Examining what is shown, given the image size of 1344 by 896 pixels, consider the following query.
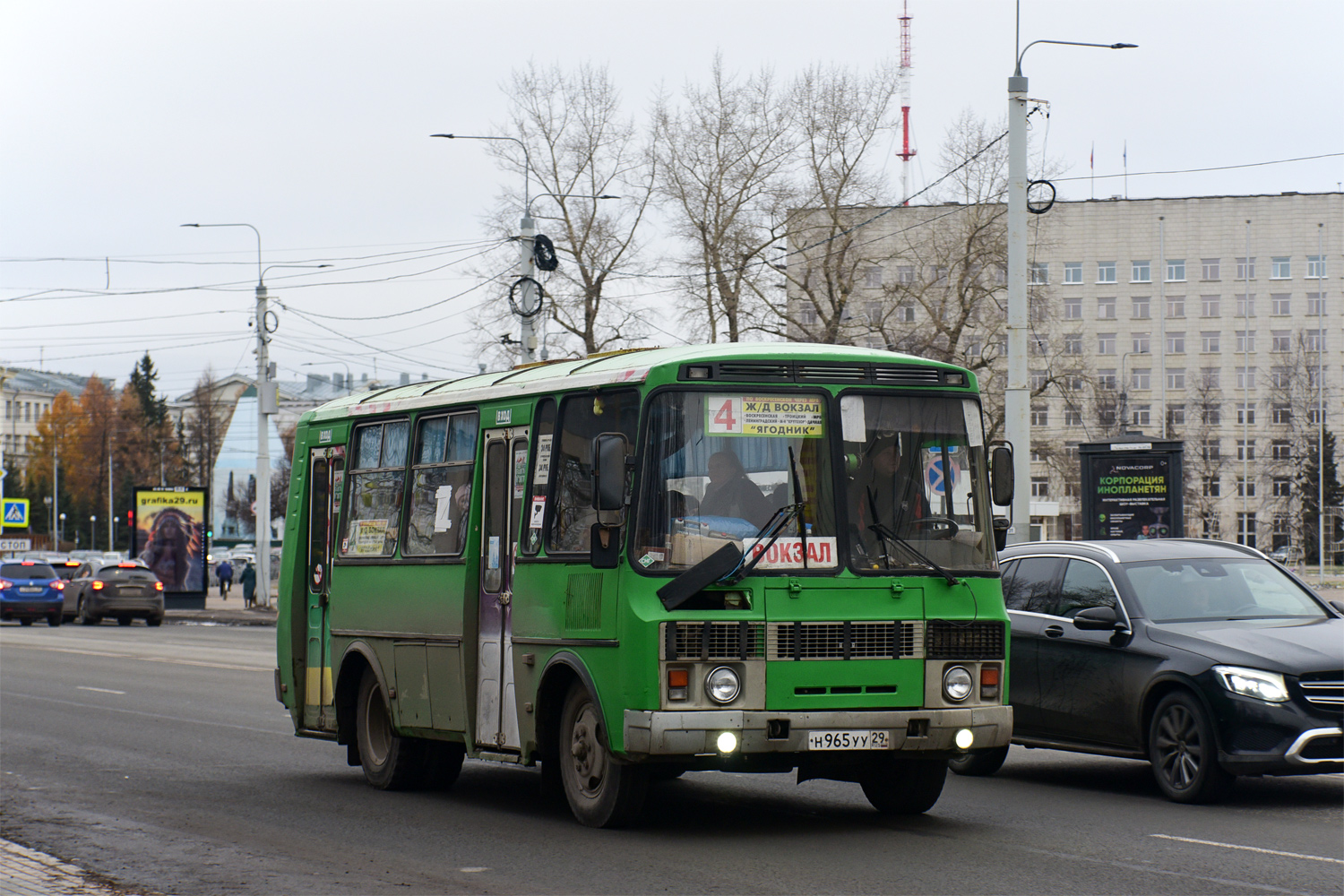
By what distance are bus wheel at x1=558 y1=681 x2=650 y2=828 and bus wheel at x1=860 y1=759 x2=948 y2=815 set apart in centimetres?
155

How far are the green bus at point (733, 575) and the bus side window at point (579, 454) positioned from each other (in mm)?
17

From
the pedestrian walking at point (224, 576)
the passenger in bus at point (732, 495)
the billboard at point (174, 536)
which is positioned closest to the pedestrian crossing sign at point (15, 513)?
the billboard at point (174, 536)

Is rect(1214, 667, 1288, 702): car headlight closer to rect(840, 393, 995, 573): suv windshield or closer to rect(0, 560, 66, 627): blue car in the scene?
rect(840, 393, 995, 573): suv windshield

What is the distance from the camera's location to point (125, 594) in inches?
1674

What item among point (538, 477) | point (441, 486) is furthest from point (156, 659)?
point (538, 477)

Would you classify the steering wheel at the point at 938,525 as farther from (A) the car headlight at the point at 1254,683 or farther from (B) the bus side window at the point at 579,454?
(A) the car headlight at the point at 1254,683

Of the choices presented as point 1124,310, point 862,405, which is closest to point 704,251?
point 862,405

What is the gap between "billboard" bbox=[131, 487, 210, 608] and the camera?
156 ft

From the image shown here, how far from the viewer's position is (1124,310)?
349ft

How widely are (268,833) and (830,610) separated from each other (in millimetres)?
3524

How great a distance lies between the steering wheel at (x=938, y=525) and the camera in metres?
9.27

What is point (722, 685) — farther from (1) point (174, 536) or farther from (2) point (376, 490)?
(1) point (174, 536)

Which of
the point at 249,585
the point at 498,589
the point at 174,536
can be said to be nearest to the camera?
the point at 498,589

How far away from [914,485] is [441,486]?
3.41 metres
